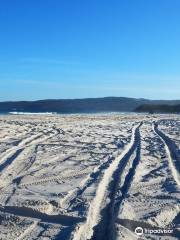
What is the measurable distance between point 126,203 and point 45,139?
7268mm

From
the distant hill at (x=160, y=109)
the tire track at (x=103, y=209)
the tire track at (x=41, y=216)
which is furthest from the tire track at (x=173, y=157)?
the distant hill at (x=160, y=109)

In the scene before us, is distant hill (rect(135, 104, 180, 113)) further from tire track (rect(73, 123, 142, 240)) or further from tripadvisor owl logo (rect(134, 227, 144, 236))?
tripadvisor owl logo (rect(134, 227, 144, 236))

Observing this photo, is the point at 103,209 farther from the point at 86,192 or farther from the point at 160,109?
the point at 160,109

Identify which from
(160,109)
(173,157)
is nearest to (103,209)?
(173,157)

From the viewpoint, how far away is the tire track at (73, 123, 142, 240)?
13.5ft

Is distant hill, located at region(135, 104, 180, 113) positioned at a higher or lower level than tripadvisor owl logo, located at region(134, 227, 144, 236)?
higher

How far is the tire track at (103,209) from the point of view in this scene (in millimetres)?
4117

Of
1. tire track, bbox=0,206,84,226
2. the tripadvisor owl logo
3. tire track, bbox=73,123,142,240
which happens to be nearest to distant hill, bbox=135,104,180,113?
tire track, bbox=73,123,142,240

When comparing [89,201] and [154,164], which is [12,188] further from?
[154,164]

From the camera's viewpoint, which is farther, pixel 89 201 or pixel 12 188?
pixel 12 188

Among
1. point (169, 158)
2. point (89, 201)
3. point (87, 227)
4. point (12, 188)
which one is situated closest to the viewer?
point (87, 227)

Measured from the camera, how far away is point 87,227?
4.29 m

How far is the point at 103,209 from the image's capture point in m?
4.88

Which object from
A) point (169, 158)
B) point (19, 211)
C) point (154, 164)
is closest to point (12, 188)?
point (19, 211)
